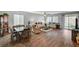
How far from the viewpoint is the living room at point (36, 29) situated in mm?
2947

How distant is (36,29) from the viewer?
3021mm

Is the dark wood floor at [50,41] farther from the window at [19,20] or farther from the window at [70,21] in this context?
the window at [19,20]

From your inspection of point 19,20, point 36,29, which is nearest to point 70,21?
point 36,29

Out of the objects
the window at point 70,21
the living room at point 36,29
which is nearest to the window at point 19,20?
the living room at point 36,29

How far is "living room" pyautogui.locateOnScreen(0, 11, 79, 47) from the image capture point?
2947 millimetres

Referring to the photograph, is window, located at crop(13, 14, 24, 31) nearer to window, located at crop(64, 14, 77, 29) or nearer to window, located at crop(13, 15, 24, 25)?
window, located at crop(13, 15, 24, 25)

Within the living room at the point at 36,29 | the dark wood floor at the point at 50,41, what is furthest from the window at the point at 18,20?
the dark wood floor at the point at 50,41

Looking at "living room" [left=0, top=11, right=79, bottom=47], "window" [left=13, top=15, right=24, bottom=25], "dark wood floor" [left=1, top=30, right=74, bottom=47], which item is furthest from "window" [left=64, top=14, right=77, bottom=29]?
"window" [left=13, top=15, right=24, bottom=25]

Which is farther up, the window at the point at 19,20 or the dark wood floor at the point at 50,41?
the window at the point at 19,20

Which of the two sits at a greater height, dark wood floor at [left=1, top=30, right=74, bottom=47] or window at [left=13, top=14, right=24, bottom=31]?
window at [left=13, top=14, right=24, bottom=31]

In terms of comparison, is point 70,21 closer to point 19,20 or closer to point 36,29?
point 36,29
